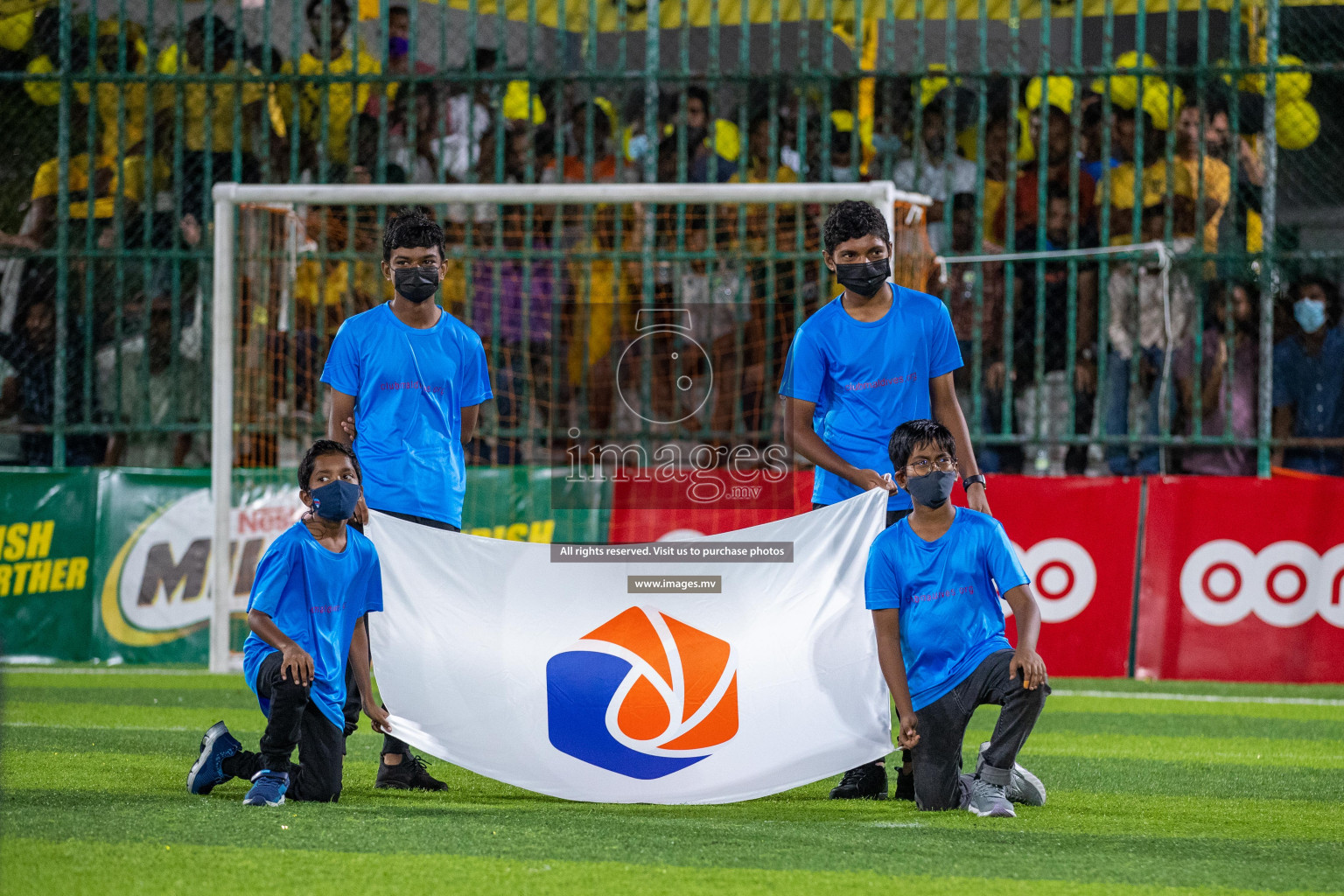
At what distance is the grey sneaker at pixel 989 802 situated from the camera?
501 centimetres

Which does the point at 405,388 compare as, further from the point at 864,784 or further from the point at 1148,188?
the point at 1148,188

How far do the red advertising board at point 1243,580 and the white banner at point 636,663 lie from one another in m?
4.85

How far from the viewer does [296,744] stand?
520cm

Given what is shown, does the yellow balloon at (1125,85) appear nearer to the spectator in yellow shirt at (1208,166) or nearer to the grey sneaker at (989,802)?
the spectator in yellow shirt at (1208,166)

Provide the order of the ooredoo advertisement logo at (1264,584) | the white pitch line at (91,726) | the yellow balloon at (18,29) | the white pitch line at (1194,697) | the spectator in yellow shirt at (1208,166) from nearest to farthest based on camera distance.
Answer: the white pitch line at (91,726) → the white pitch line at (1194,697) → the ooredoo advertisement logo at (1264,584) → the spectator in yellow shirt at (1208,166) → the yellow balloon at (18,29)

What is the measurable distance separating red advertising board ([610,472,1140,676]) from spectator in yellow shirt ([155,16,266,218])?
13.4 ft

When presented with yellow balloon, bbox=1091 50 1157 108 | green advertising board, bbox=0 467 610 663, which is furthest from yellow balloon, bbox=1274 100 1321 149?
green advertising board, bbox=0 467 610 663

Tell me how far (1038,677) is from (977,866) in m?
1.03

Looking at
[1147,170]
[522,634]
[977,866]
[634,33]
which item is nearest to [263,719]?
[522,634]

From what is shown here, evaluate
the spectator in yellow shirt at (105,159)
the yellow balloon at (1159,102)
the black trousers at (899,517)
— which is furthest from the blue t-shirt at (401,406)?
the yellow balloon at (1159,102)

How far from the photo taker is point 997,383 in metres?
11.1

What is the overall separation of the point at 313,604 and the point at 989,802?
7.30ft

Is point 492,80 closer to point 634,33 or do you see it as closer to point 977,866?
point 634,33

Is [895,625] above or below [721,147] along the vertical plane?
below
